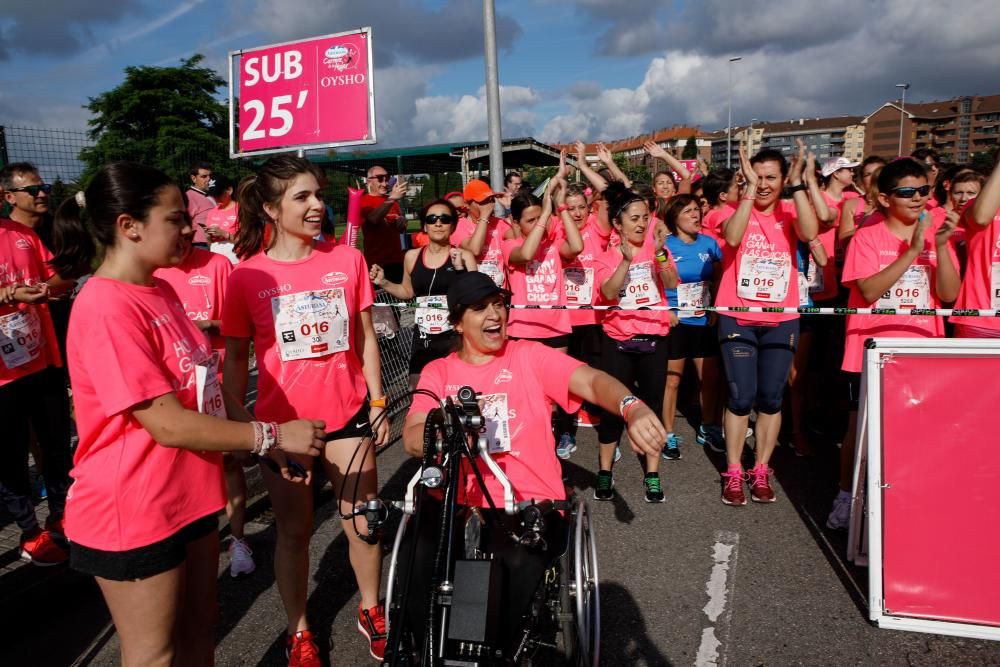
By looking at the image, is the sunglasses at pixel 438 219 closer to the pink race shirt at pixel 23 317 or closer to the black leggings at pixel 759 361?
the black leggings at pixel 759 361

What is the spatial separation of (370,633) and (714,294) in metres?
4.37

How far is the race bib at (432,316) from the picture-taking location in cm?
503

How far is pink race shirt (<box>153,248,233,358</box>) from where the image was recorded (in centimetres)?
385

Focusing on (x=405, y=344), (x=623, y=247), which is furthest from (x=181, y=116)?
(x=623, y=247)

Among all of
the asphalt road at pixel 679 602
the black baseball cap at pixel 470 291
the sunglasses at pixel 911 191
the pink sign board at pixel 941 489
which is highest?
the sunglasses at pixel 911 191

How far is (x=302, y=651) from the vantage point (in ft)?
9.89

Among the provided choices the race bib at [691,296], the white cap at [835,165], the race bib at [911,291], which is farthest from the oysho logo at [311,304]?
the white cap at [835,165]

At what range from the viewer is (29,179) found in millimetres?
4438

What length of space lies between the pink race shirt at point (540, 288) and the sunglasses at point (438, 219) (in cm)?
74

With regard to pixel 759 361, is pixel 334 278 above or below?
above

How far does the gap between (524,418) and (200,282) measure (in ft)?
7.11

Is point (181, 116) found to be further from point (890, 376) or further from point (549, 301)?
point (890, 376)

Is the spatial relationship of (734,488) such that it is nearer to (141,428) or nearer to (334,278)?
(334,278)

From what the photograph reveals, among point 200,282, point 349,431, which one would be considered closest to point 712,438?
point 349,431
